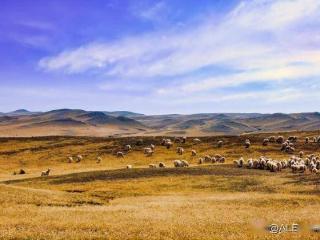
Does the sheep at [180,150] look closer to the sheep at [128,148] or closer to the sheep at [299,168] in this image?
the sheep at [128,148]

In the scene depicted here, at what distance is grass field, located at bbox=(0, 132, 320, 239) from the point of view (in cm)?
2697

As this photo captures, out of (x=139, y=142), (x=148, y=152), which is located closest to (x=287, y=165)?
(x=148, y=152)

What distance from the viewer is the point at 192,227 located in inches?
1097

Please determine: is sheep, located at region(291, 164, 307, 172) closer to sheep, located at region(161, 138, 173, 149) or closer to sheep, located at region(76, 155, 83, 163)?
sheep, located at region(161, 138, 173, 149)

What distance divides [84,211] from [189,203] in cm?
944

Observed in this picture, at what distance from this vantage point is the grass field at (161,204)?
27.0 m

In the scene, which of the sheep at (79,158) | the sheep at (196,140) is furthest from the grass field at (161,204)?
the sheep at (196,140)

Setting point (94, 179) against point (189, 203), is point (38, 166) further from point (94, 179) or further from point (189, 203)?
point (189, 203)

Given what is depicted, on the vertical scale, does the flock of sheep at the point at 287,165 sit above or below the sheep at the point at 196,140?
below

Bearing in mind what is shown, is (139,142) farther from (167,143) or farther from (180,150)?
(180,150)

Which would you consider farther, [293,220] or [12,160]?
[12,160]

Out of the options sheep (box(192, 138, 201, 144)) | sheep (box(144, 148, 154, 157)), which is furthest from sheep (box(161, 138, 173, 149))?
sheep (box(144, 148, 154, 157))

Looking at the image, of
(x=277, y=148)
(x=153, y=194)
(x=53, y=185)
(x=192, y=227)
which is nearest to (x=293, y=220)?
(x=192, y=227)

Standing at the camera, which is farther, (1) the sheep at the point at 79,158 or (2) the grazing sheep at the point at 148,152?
(2) the grazing sheep at the point at 148,152
